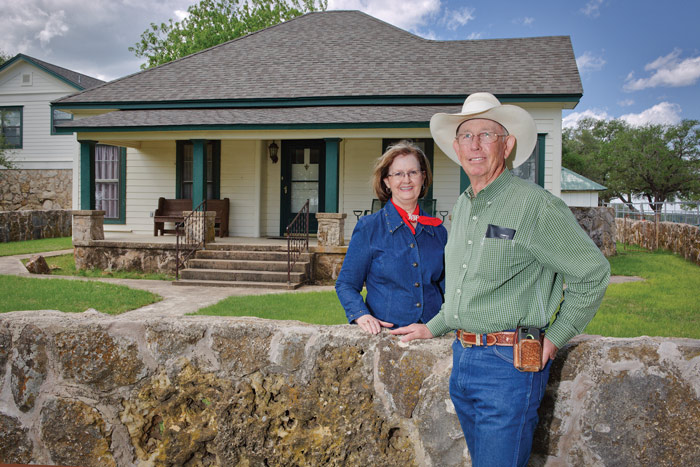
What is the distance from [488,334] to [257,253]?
30.8 ft

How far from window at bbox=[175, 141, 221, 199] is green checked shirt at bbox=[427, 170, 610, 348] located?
40.7ft

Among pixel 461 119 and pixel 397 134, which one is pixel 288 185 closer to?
pixel 397 134

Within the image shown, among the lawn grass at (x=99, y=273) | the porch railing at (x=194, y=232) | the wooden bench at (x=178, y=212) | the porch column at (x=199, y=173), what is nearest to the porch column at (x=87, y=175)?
the lawn grass at (x=99, y=273)

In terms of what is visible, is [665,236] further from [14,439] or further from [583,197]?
[583,197]

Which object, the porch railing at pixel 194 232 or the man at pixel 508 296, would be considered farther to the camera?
the porch railing at pixel 194 232

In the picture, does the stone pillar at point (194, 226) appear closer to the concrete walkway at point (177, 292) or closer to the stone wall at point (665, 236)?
the concrete walkway at point (177, 292)

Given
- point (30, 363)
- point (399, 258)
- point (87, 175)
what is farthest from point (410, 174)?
point (87, 175)

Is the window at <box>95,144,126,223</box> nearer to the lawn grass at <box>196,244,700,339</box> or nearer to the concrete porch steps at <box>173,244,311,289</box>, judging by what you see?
the concrete porch steps at <box>173,244,311,289</box>

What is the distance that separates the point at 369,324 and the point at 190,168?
12.5 meters

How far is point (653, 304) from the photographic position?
7.98 meters

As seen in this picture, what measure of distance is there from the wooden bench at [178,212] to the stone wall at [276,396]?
10.8 m

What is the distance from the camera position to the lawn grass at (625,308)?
6406 millimetres

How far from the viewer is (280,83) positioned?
13.5 m

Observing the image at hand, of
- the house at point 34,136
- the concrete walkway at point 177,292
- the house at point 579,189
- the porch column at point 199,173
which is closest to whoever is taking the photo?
the concrete walkway at point 177,292
